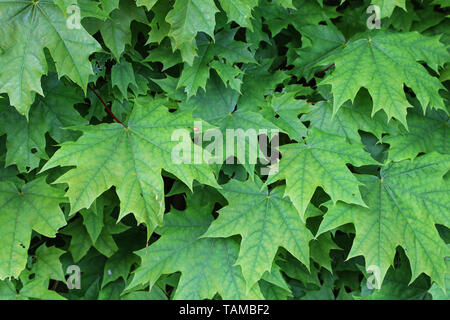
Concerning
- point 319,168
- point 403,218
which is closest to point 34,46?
point 319,168

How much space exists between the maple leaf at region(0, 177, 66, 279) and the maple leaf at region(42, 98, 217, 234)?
276mm

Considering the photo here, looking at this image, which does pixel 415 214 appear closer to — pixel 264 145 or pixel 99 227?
pixel 264 145

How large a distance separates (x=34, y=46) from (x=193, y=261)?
1.12 m

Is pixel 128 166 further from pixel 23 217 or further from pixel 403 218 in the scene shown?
pixel 403 218

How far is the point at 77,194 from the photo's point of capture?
168cm

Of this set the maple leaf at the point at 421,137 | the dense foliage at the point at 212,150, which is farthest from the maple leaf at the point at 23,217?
the maple leaf at the point at 421,137

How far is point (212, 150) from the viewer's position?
1.91 m

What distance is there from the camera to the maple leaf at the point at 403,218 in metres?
1.88

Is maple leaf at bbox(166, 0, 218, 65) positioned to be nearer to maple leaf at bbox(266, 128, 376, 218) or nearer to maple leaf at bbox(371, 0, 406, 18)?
maple leaf at bbox(266, 128, 376, 218)

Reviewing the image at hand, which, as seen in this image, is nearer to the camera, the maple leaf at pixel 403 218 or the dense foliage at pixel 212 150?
the dense foliage at pixel 212 150

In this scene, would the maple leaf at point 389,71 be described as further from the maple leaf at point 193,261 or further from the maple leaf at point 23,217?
the maple leaf at point 23,217

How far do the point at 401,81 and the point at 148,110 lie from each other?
1124 millimetres
